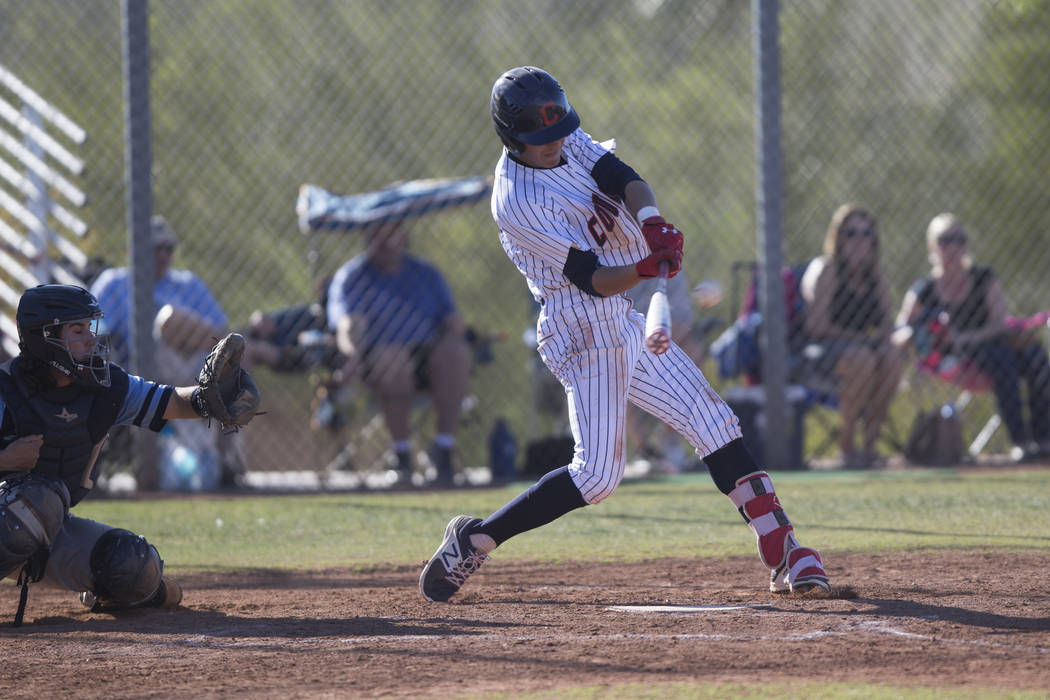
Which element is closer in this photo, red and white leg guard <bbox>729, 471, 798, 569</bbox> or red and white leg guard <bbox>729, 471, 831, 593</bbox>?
red and white leg guard <bbox>729, 471, 831, 593</bbox>

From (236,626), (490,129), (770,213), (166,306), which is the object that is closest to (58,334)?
(236,626)

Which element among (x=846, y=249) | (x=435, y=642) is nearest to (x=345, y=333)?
(x=846, y=249)

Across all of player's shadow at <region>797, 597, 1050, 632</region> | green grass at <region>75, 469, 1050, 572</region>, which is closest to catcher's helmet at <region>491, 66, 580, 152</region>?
player's shadow at <region>797, 597, 1050, 632</region>

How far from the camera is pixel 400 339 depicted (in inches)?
347

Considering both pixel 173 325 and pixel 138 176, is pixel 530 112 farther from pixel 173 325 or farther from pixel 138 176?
pixel 173 325

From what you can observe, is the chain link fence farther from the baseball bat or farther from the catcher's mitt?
the baseball bat

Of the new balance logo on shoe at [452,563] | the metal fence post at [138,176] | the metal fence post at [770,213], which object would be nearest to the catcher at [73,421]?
the new balance logo on shoe at [452,563]

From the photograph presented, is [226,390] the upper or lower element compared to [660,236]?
lower

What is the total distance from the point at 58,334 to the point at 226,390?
0.54m

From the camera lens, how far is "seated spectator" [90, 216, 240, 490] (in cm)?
850

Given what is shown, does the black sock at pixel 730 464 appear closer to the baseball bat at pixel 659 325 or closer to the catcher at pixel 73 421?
the baseball bat at pixel 659 325

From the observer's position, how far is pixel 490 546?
443 centimetres

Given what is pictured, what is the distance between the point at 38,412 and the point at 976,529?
3.74 m

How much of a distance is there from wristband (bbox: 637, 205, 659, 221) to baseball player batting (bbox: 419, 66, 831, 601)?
0.6 inches
